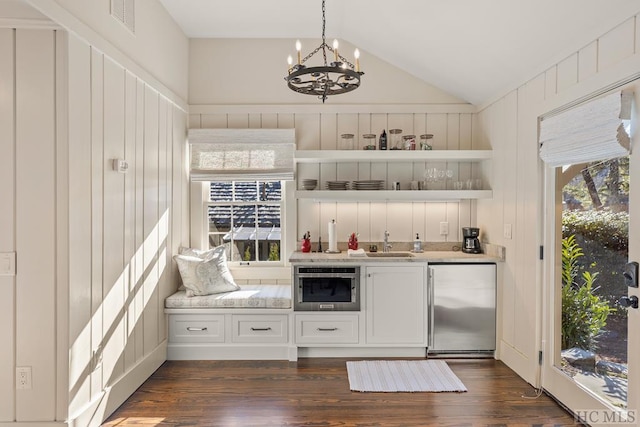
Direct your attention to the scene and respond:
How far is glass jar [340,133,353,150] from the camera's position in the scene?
455 centimetres

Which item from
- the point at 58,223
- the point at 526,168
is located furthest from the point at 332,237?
the point at 58,223

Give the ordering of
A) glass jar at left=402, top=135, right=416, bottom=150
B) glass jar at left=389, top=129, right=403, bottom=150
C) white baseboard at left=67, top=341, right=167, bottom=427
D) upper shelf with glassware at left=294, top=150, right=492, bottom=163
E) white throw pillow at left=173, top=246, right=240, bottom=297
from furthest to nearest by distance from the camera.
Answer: glass jar at left=389, top=129, right=403, bottom=150 < glass jar at left=402, top=135, right=416, bottom=150 < upper shelf with glassware at left=294, top=150, right=492, bottom=163 < white throw pillow at left=173, top=246, right=240, bottom=297 < white baseboard at left=67, top=341, right=167, bottom=427

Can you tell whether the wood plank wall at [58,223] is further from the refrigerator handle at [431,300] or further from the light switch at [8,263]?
the refrigerator handle at [431,300]

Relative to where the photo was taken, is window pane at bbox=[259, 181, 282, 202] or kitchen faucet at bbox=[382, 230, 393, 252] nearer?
kitchen faucet at bbox=[382, 230, 393, 252]

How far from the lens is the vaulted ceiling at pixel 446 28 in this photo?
8.90ft

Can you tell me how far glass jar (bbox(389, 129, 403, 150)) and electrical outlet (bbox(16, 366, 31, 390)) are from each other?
3747mm

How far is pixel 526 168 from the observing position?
355cm

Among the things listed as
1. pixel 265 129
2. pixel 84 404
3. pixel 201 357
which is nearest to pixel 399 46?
pixel 265 129

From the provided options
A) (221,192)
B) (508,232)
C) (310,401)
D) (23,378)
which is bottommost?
(310,401)

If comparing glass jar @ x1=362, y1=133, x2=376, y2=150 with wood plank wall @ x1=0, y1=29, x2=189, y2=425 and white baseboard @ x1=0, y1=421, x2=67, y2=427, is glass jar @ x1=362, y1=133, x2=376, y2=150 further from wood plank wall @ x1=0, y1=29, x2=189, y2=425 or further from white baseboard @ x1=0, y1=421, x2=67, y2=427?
white baseboard @ x1=0, y1=421, x2=67, y2=427

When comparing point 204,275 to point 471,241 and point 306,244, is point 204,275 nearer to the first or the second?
point 306,244

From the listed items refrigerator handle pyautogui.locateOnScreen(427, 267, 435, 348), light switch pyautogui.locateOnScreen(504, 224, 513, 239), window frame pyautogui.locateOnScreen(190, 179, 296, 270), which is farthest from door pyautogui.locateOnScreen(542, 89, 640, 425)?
window frame pyautogui.locateOnScreen(190, 179, 296, 270)

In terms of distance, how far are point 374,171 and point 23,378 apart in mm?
3639

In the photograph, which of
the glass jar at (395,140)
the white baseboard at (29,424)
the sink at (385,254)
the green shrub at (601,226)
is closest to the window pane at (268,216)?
the sink at (385,254)
